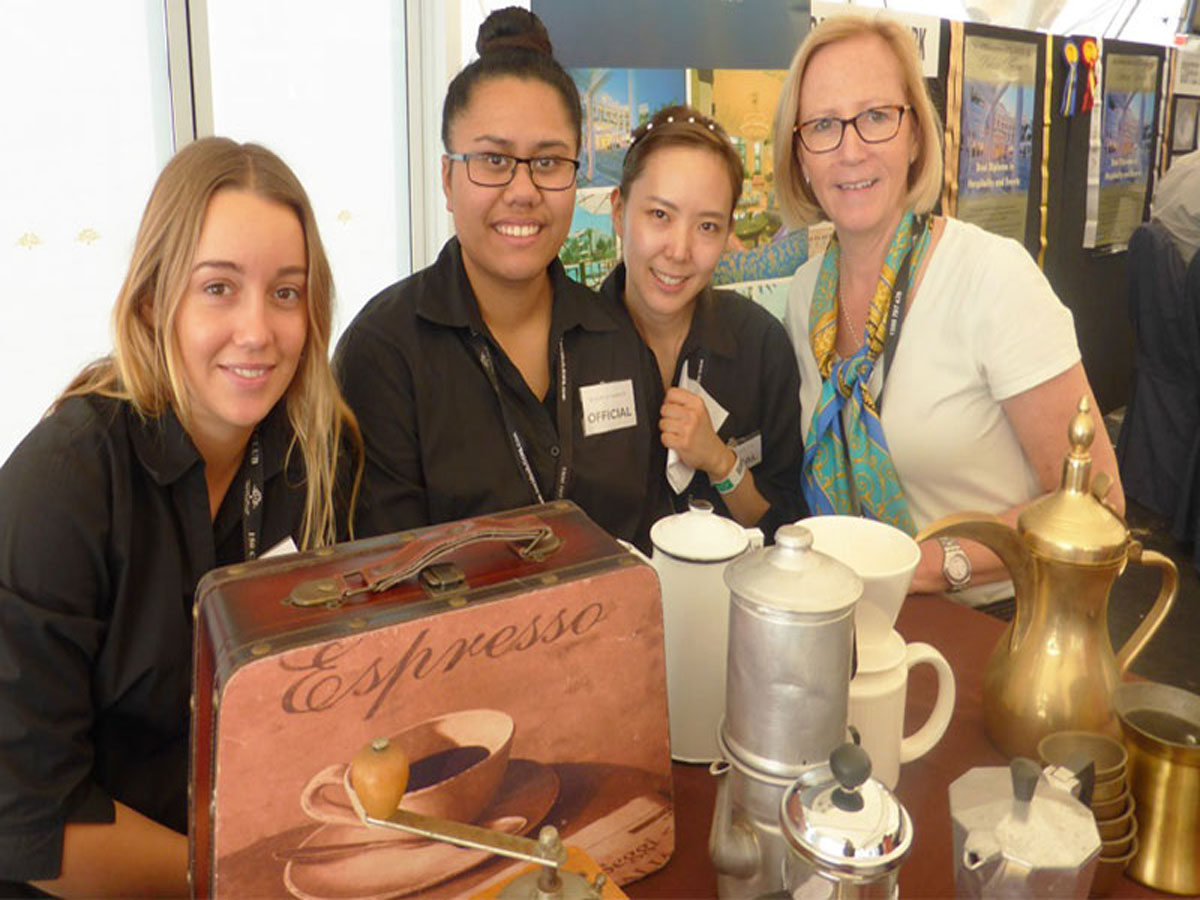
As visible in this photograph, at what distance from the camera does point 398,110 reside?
2.32 meters

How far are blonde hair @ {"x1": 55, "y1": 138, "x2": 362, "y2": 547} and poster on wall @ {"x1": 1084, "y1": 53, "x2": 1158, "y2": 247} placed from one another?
4.13 metres

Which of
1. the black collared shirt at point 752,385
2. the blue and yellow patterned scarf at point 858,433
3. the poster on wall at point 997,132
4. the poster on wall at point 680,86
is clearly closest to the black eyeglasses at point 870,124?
the blue and yellow patterned scarf at point 858,433

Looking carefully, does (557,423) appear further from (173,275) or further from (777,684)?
(777,684)

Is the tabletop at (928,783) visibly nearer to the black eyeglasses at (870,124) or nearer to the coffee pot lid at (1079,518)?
the coffee pot lid at (1079,518)

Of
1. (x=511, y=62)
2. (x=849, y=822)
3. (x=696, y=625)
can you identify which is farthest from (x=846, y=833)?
(x=511, y=62)

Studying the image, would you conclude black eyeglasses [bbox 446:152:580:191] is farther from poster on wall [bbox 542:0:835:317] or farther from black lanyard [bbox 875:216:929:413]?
poster on wall [bbox 542:0:835:317]

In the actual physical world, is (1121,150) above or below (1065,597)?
above

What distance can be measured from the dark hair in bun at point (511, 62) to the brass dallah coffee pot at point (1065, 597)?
87 cm

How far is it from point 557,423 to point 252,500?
48 cm

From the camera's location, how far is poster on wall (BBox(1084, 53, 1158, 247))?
14.1 ft

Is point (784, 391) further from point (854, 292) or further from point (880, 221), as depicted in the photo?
point (880, 221)

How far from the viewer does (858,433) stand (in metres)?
1.57

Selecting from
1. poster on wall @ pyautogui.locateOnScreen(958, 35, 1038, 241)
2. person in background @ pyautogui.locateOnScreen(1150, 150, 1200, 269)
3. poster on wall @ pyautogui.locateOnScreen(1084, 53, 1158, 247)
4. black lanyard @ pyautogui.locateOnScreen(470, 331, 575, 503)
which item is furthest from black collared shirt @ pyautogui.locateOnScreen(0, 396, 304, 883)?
poster on wall @ pyautogui.locateOnScreen(1084, 53, 1158, 247)

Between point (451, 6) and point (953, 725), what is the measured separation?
1.85 metres
